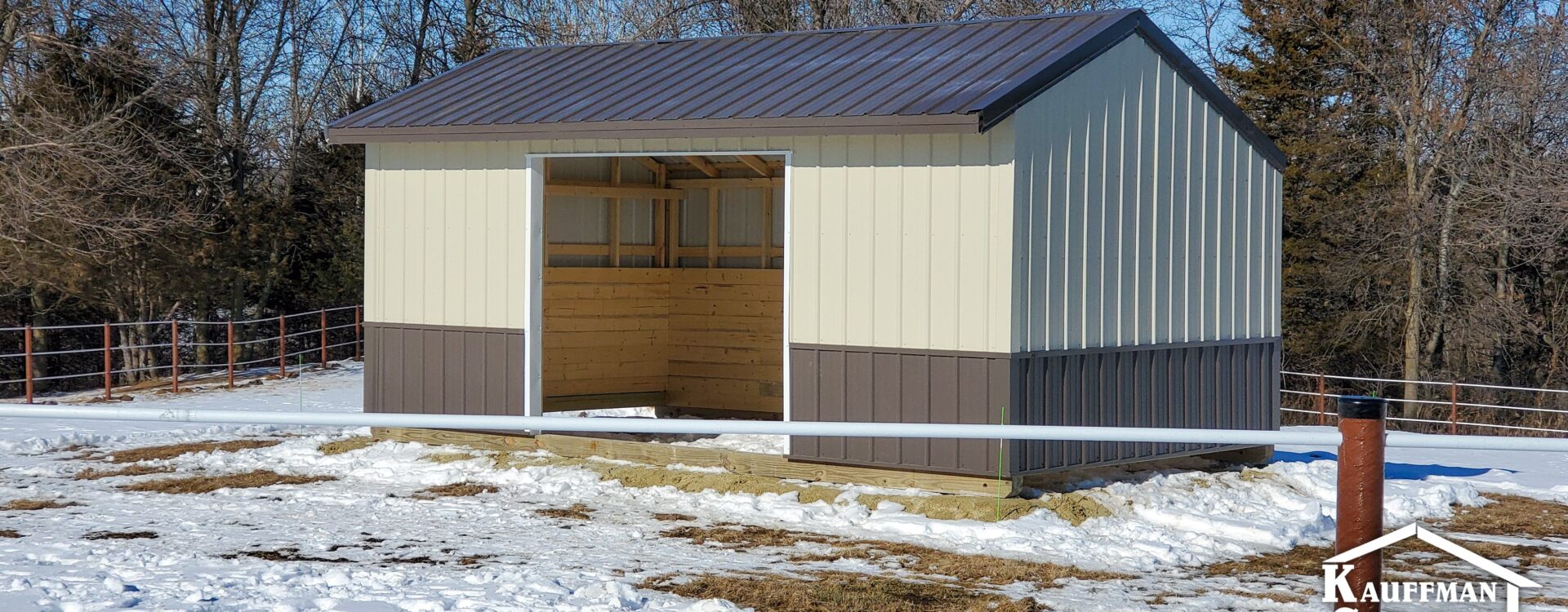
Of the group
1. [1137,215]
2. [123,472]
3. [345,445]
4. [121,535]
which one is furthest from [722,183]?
[121,535]

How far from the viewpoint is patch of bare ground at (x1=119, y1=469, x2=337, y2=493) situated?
36.4 ft

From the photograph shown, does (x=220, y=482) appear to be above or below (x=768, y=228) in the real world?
below

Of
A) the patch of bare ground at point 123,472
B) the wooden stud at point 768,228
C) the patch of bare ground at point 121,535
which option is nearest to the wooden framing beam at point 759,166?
the wooden stud at point 768,228

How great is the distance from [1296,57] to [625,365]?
1562 cm

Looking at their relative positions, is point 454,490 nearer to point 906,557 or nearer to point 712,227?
point 906,557

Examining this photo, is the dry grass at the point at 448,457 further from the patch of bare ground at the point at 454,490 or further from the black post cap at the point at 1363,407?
the black post cap at the point at 1363,407

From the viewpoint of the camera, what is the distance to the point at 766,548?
8.85 metres

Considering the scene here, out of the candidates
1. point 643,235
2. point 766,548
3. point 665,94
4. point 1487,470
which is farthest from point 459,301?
point 1487,470

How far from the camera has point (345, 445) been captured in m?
13.0

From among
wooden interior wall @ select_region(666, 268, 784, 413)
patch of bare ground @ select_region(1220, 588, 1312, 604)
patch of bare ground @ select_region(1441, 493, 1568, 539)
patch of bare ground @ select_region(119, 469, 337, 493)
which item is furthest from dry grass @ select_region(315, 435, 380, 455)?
patch of bare ground @ select_region(1441, 493, 1568, 539)

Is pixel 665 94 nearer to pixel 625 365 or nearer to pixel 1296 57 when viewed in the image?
pixel 625 365

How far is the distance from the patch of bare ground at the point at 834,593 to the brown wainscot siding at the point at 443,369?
194 inches

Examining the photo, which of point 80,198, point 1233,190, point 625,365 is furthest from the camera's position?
point 80,198

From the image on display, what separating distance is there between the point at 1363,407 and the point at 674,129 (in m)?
7.61
